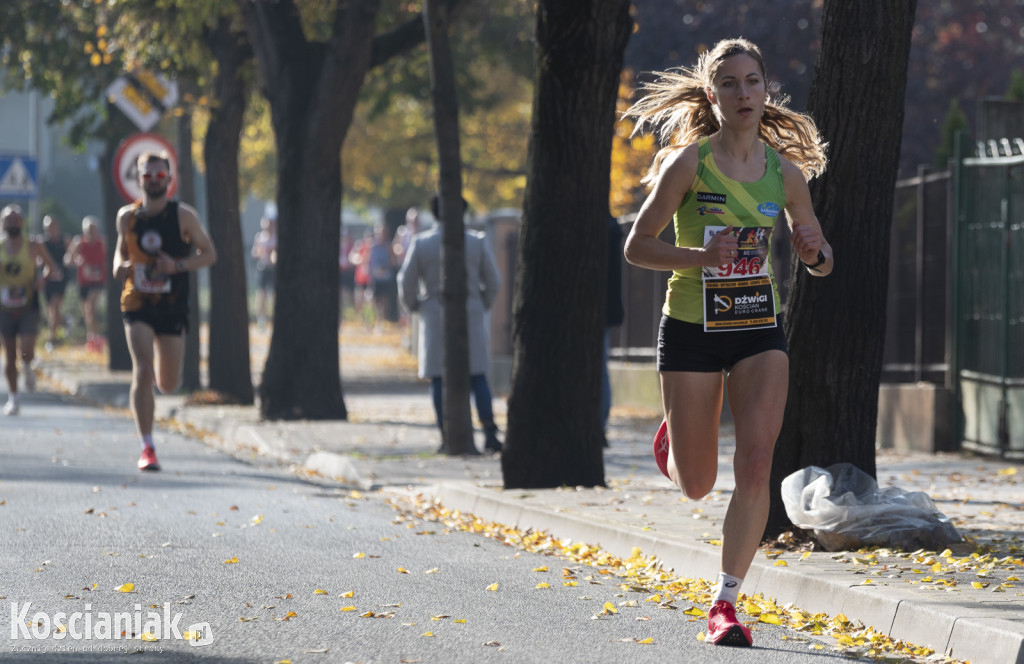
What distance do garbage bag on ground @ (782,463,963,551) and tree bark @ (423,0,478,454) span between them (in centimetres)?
548

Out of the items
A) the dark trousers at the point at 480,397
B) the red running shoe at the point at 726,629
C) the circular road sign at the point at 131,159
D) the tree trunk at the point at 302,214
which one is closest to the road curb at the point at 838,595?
the red running shoe at the point at 726,629

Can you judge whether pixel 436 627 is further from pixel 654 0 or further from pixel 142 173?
pixel 654 0

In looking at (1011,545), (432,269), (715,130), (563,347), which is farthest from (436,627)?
(432,269)

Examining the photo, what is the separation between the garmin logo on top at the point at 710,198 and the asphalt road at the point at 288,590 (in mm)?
1513

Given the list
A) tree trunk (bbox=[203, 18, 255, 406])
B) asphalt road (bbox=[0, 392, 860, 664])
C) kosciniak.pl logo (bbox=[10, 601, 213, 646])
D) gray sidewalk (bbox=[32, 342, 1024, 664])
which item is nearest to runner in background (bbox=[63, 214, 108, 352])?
tree trunk (bbox=[203, 18, 255, 406])

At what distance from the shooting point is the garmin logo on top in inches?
227

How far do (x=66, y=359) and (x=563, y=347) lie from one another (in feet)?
62.2

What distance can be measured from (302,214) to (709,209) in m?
10.5

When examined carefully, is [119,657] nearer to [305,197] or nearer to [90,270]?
[305,197]

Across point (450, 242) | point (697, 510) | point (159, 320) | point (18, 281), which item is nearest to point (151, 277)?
point (159, 320)

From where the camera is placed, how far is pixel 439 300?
13.1m

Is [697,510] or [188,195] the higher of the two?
[188,195]

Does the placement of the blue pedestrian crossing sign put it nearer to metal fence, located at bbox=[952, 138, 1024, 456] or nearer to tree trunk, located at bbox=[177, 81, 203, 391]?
tree trunk, located at bbox=[177, 81, 203, 391]

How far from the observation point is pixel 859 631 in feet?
19.7
